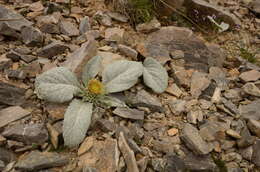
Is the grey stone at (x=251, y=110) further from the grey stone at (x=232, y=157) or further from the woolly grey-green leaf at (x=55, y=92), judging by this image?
the woolly grey-green leaf at (x=55, y=92)

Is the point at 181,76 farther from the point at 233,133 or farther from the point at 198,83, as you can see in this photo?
the point at 233,133

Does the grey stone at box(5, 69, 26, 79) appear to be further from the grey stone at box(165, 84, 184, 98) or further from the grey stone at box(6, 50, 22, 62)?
the grey stone at box(165, 84, 184, 98)

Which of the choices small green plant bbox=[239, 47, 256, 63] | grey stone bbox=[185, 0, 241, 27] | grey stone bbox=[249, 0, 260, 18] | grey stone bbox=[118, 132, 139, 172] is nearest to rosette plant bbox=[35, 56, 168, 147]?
grey stone bbox=[118, 132, 139, 172]

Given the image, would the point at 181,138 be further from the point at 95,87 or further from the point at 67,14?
the point at 67,14

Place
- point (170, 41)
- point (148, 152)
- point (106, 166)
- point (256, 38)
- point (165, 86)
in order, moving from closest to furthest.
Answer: point (106, 166)
point (148, 152)
point (165, 86)
point (170, 41)
point (256, 38)

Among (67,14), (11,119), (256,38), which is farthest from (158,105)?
(256,38)

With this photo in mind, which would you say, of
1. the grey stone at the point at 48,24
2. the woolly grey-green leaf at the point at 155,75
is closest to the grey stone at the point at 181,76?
the woolly grey-green leaf at the point at 155,75
